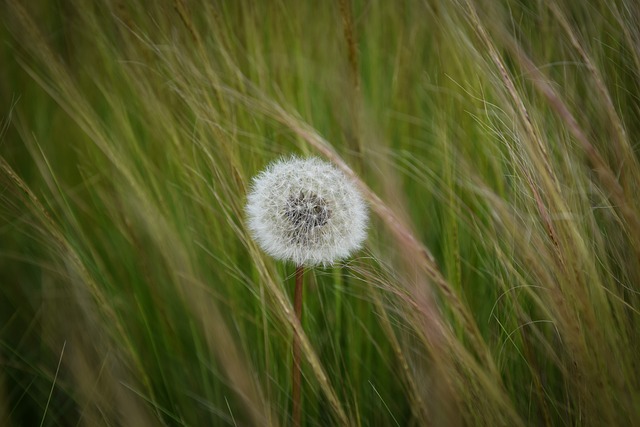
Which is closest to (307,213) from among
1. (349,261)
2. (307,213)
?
(307,213)

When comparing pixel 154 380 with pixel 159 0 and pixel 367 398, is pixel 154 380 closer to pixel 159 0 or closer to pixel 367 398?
pixel 367 398

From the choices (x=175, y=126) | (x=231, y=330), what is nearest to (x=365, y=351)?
(x=231, y=330)

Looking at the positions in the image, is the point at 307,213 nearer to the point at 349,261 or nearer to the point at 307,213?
the point at 307,213

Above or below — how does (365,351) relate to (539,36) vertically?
below
